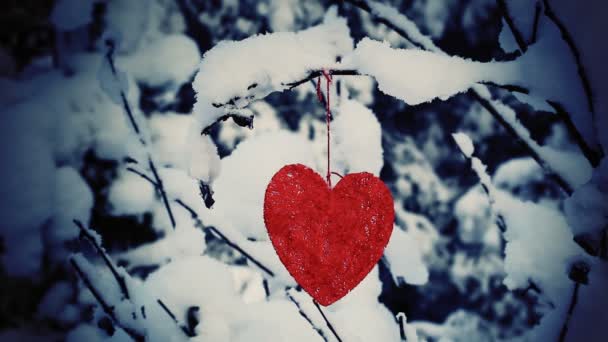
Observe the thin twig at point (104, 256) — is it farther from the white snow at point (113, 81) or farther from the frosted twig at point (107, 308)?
the white snow at point (113, 81)

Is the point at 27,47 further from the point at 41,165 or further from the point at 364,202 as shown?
the point at 364,202

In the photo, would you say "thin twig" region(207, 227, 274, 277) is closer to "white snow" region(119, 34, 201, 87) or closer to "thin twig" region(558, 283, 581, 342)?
"thin twig" region(558, 283, 581, 342)

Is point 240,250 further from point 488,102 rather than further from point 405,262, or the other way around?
point 488,102

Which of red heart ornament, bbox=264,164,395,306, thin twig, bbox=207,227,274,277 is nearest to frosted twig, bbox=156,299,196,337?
thin twig, bbox=207,227,274,277

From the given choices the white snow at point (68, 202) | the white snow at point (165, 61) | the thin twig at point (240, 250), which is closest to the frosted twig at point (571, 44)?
the thin twig at point (240, 250)

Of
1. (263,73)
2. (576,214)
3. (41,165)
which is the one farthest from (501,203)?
(41,165)

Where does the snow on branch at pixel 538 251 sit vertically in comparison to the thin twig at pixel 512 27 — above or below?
below

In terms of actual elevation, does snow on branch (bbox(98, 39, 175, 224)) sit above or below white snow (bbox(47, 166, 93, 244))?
above
